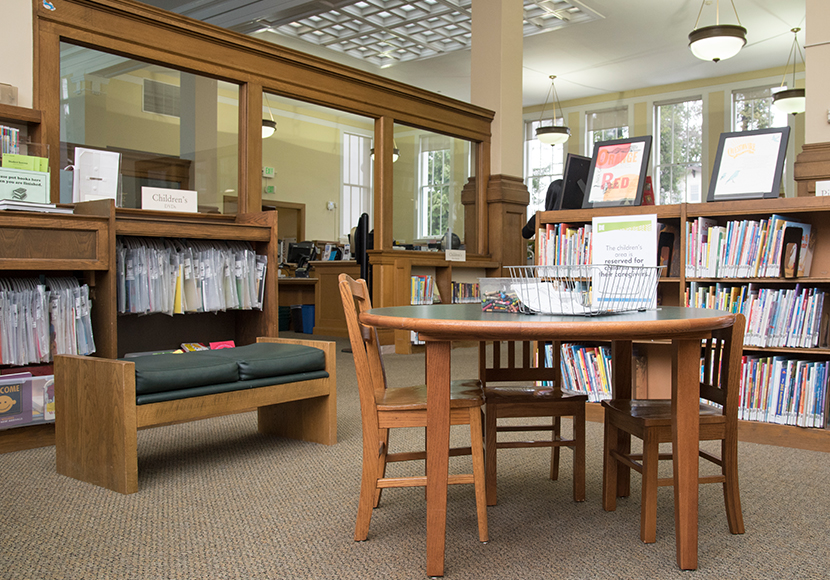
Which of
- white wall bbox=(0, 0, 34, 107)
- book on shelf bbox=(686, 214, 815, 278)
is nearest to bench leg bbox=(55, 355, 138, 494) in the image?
white wall bbox=(0, 0, 34, 107)

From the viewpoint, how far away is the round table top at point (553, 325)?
148cm

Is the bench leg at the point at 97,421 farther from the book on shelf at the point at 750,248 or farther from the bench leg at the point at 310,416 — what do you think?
the book on shelf at the point at 750,248

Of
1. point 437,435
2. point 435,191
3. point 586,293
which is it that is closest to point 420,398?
point 437,435

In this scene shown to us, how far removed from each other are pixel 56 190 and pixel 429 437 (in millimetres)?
2749

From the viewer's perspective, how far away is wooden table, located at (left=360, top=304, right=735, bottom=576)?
4.91 feet

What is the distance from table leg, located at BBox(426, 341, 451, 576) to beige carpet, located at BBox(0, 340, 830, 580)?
0.47ft

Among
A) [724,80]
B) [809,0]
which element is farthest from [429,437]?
[724,80]

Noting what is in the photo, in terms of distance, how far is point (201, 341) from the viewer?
3.95 metres

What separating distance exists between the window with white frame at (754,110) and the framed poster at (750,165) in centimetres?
975

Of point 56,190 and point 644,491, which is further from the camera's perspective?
point 56,190

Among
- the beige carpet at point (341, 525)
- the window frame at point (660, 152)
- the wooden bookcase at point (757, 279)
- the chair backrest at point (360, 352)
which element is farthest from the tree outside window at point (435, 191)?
the window frame at point (660, 152)

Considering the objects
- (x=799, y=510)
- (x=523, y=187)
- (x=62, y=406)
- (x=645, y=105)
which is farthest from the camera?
(x=645, y=105)

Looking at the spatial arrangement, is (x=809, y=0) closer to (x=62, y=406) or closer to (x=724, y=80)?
(x=62, y=406)

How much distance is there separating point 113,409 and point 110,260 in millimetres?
983
